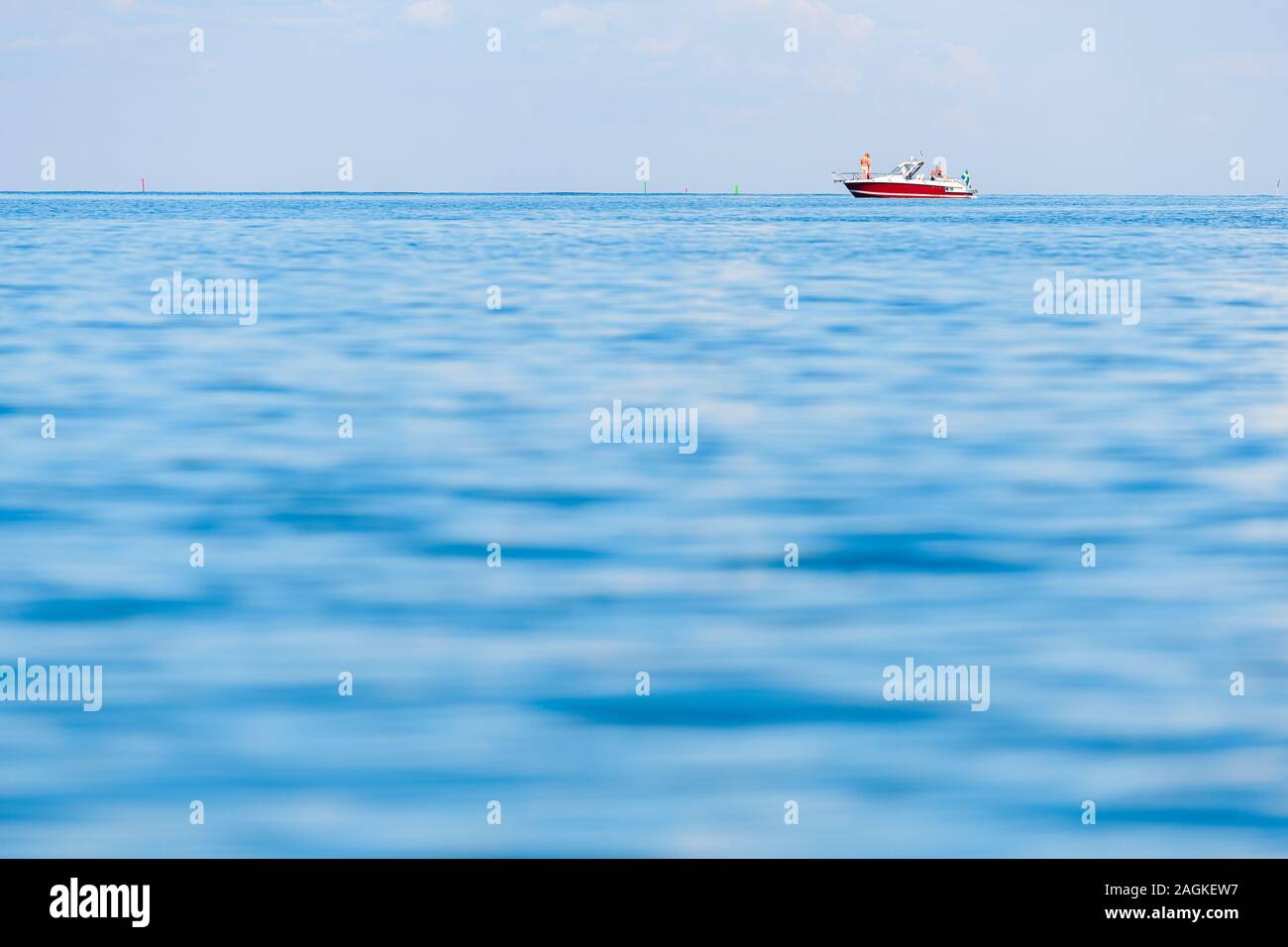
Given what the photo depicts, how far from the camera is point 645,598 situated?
1231cm

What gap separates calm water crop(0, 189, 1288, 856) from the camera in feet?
28.0

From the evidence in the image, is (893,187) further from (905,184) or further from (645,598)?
(645,598)

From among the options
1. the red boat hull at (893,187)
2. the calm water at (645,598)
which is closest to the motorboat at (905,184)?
the red boat hull at (893,187)

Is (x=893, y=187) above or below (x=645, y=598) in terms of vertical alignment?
above

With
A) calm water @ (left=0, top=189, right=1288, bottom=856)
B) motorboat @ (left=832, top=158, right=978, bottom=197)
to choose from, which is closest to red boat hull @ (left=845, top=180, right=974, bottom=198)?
motorboat @ (left=832, top=158, right=978, bottom=197)

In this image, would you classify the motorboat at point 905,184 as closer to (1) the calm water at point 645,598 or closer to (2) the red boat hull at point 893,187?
(2) the red boat hull at point 893,187

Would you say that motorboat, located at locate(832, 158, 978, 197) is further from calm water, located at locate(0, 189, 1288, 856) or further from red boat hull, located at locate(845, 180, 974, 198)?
calm water, located at locate(0, 189, 1288, 856)

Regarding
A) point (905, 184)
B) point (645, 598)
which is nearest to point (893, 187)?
point (905, 184)

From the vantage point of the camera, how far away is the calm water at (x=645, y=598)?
28.0 ft

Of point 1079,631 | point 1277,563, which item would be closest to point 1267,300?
point 1277,563

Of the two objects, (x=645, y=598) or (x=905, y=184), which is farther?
A: (x=905, y=184)

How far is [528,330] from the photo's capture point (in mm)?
31297
